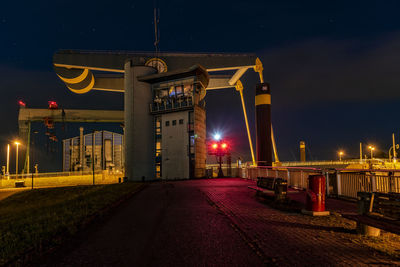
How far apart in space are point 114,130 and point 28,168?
17894mm

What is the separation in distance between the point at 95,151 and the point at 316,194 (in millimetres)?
54123

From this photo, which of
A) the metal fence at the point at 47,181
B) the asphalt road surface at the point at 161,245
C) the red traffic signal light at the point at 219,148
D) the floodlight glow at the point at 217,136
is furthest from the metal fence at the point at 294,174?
the metal fence at the point at 47,181

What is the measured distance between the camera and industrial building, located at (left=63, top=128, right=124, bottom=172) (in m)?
55.5

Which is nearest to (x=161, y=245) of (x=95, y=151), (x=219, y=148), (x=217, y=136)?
(x=219, y=148)

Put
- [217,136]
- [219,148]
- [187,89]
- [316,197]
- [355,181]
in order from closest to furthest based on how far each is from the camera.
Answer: [316,197] < [355,181] < [219,148] < [217,136] < [187,89]

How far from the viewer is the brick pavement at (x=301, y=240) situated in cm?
487

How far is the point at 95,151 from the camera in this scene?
56.9 m

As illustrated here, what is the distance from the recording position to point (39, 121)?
168 ft

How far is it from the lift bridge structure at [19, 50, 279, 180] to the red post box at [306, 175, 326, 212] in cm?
2955

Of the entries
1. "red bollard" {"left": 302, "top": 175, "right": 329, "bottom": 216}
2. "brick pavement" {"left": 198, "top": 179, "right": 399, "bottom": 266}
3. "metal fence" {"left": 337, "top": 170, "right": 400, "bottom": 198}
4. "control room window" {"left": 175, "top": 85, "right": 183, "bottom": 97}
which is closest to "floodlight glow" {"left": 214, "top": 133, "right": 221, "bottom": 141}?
"control room window" {"left": 175, "top": 85, "right": 183, "bottom": 97}

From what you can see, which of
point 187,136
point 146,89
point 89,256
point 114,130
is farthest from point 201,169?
point 89,256

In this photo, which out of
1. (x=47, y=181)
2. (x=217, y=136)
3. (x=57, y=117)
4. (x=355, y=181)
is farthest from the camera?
(x=57, y=117)

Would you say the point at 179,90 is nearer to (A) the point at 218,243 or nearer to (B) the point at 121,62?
(B) the point at 121,62

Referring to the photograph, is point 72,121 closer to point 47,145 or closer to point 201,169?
point 47,145
